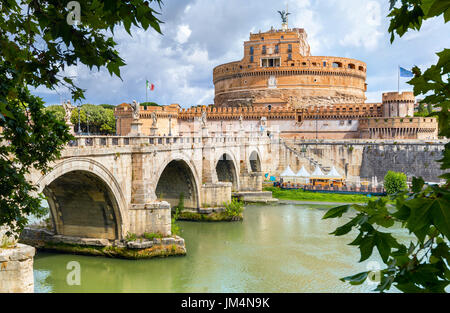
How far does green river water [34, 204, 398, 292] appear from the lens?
14883 mm

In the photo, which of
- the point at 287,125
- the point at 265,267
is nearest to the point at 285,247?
the point at 265,267

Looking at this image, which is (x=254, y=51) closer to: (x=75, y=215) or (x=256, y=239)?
(x=256, y=239)

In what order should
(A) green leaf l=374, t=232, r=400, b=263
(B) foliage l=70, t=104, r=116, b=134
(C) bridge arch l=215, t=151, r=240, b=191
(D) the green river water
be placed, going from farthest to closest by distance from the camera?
(B) foliage l=70, t=104, r=116, b=134 → (C) bridge arch l=215, t=151, r=240, b=191 → (D) the green river water → (A) green leaf l=374, t=232, r=400, b=263

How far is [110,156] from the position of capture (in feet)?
53.6

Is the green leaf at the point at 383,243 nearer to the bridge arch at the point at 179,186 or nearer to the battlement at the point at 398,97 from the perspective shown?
the bridge arch at the point at 179,186

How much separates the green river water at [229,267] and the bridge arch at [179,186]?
3508 mm

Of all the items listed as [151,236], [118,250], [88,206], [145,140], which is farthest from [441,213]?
[145,140]

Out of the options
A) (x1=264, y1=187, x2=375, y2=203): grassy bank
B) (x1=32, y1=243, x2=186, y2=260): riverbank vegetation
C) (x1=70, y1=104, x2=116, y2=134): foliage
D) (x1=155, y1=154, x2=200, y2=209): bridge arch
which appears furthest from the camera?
(x1=70, y1=104, x2=116, y2=134): foliage

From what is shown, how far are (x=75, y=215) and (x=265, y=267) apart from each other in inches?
331

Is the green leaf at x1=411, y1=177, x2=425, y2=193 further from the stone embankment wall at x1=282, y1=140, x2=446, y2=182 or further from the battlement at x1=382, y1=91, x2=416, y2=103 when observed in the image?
the battlement at x1=382, y1=91, x2=416, y2=103

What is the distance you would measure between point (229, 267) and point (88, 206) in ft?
21.3

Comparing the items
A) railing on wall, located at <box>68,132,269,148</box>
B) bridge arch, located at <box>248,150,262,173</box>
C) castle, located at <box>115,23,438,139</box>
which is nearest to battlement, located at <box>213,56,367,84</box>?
castle, located at <box>115,23,438,139</box>

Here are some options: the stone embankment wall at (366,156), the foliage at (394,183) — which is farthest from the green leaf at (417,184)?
the stone embankment wall at (366,156)

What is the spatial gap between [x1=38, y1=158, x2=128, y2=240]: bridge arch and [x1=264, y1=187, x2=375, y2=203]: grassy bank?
2011cm
